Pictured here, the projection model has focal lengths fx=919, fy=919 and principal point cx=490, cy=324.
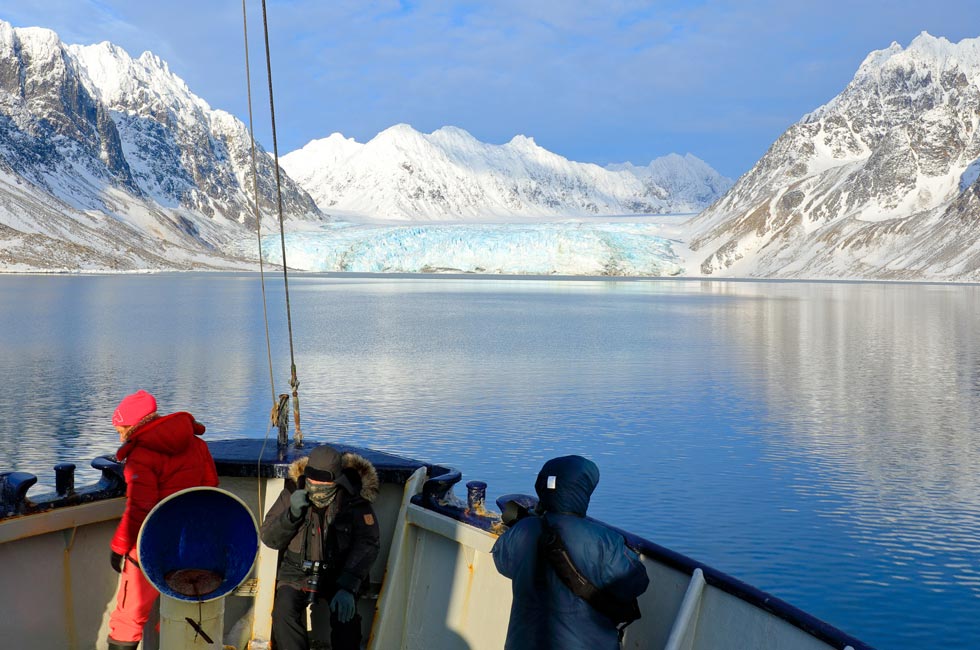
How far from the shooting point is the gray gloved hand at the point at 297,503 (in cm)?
436

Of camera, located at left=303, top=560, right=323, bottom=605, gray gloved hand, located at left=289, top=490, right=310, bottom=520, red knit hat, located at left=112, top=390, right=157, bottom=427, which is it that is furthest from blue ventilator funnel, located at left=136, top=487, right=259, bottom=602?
red knit hat, located at left=112, top=390, right=157, bottom=427

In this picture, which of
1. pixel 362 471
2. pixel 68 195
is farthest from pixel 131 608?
pixel 68 195

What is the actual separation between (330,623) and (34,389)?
16.0 meters

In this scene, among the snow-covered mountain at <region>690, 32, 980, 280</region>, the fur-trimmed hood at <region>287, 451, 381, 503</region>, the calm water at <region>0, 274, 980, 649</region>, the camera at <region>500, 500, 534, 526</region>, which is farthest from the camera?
the snow-covered mountain at <region>690, 32, 980, 280</region>

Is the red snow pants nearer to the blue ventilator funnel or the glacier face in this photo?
the blue ventilator funnel

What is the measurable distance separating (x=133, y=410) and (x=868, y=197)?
147455mm

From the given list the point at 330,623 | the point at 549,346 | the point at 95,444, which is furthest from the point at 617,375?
the point at 330,623

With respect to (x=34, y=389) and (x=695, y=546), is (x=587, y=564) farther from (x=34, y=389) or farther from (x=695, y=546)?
(x=34, y=389)

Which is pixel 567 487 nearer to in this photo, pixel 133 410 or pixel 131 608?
pixel 133 410

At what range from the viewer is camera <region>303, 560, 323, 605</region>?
4.55 meters

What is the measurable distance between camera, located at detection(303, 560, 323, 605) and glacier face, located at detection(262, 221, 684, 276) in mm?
100021

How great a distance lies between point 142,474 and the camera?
4.51m

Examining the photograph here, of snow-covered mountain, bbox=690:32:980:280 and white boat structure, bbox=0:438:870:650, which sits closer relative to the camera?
white boat structure, bbox=0:438:870:650

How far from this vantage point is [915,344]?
94.0 feet
